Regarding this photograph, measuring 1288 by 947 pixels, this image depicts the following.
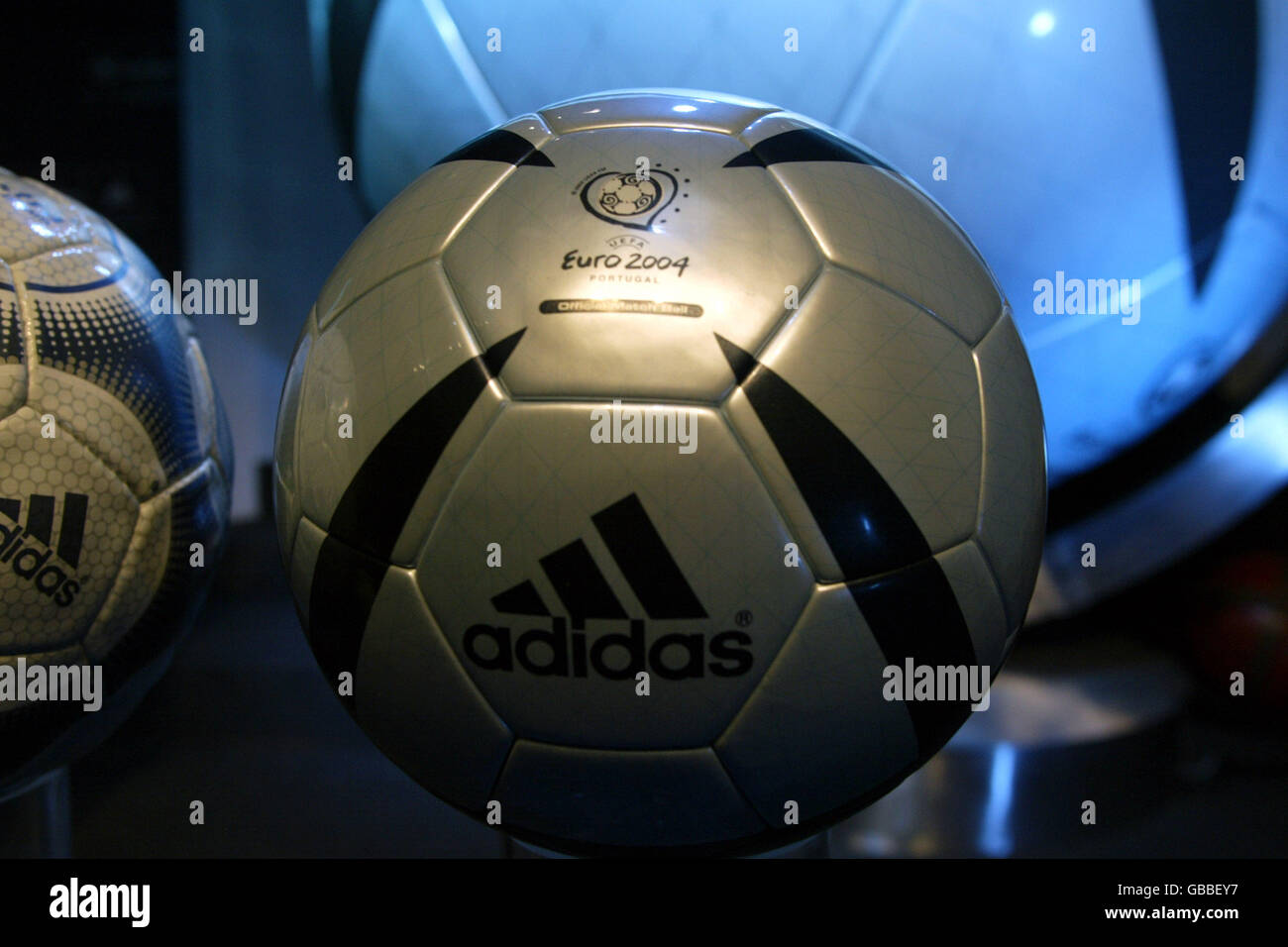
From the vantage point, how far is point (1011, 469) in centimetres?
81

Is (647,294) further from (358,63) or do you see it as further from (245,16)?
(245,16)

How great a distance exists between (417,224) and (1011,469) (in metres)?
0.53

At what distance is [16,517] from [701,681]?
2.09ft

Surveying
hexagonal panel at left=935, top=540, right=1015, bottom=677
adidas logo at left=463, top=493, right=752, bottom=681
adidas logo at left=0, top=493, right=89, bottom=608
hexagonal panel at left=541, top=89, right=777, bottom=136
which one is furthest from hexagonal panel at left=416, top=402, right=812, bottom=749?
adidas logo at left=0, top=493, right=89, bottom=608

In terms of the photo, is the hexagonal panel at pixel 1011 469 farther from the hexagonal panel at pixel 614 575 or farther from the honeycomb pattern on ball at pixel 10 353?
the honeycomb pattern on ball at pixel 10 353

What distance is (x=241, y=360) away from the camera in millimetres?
2270

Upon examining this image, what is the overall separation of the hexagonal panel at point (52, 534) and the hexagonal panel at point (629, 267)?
0.44 metres

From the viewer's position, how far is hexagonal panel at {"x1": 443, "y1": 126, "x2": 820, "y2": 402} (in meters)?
0.71

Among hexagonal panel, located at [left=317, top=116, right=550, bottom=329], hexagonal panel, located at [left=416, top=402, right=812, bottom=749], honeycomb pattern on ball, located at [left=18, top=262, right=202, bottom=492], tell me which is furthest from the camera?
honeycomb pattern on ball, located at [left=18, top=262, right=202, bottom=492]

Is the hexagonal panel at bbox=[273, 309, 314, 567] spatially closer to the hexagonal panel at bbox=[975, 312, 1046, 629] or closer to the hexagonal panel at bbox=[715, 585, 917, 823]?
the hexagonal panel at bbox=[715, 585, 917, 823]

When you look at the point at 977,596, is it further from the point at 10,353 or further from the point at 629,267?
the point at 10,353

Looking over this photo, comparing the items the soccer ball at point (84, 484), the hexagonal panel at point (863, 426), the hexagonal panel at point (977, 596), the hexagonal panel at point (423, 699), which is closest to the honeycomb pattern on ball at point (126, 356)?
the soccer ball at point (84, 484)
